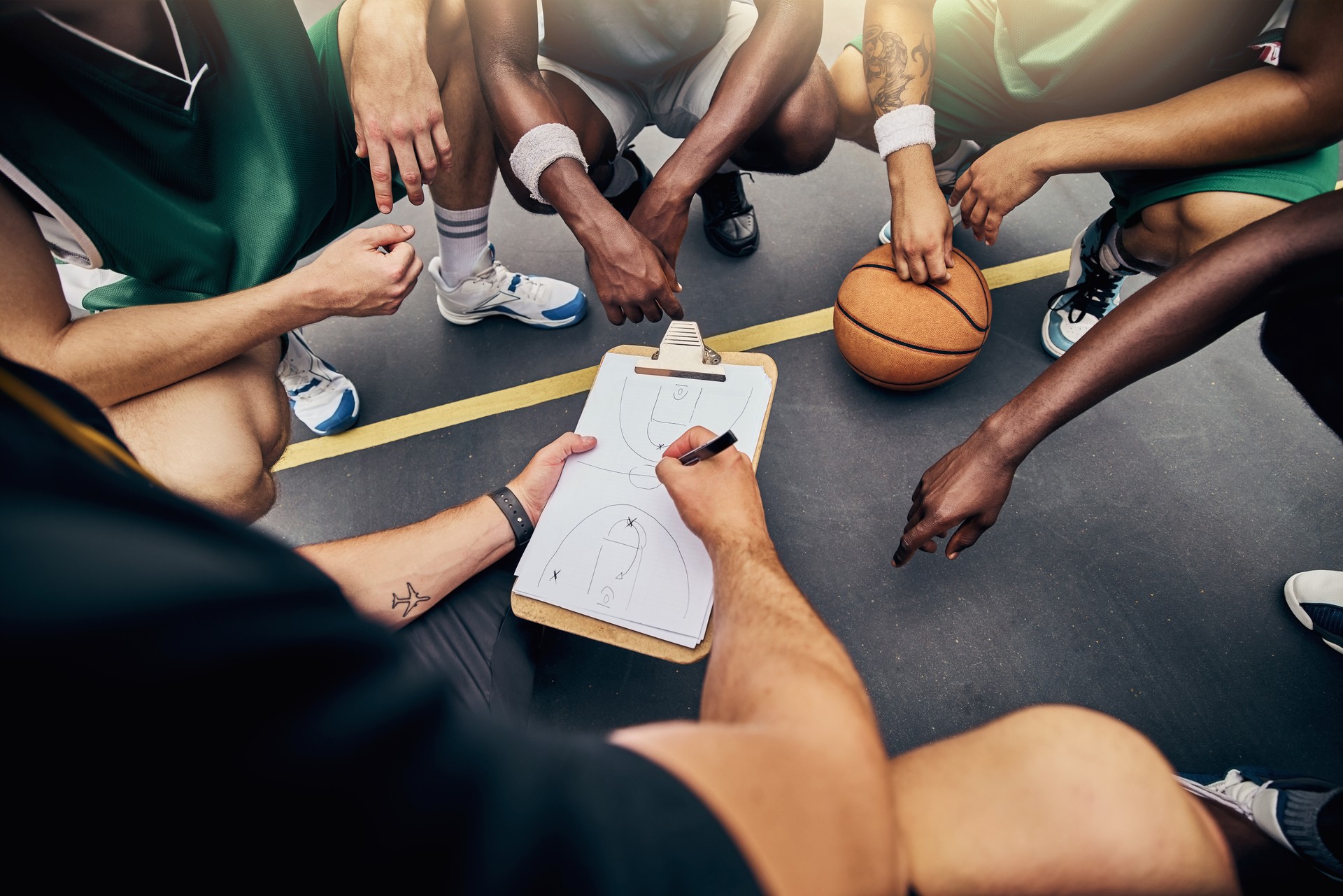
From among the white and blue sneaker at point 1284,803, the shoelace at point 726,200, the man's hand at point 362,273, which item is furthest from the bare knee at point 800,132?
the white and blue sneaker at point 1284,803

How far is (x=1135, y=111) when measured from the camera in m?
1.57

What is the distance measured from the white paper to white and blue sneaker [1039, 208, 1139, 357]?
1.22m

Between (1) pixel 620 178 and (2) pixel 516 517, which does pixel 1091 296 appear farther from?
(2) pixel 516 517

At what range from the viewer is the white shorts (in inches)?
77.8

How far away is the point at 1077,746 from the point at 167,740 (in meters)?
1.06

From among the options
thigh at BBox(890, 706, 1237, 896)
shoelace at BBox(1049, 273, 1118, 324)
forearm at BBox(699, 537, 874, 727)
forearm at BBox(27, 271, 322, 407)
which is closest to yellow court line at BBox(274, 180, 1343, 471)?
shoelace at BBox(1049, 273, 1118, 324)

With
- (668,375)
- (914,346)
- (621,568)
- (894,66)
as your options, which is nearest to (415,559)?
(621,568)

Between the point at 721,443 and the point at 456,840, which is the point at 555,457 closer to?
the point at 721,443

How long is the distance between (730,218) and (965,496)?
1.48 metres

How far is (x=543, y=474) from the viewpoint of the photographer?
54.7 inches

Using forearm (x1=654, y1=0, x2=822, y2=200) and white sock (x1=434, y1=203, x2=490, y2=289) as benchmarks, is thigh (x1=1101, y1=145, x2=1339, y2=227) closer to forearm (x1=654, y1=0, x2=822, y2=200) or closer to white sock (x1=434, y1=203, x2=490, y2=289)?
forearm (x1=654, y1=0, x2=822, y2=200)

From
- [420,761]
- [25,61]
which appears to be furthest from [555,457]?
[25,61]

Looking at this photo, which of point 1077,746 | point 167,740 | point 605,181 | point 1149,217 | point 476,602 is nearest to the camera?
point 167,740

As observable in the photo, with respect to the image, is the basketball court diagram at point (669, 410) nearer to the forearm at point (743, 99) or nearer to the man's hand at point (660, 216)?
the man's hand at point (660, 216)
